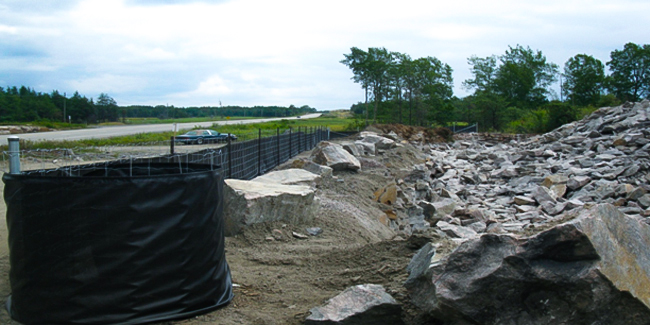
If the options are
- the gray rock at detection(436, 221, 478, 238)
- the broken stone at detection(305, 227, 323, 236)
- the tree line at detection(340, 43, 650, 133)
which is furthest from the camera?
the tree line at detection(340, 43, 650, 133)

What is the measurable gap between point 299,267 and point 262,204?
160 centimetres

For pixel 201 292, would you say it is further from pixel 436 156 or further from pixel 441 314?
pixel 436 156

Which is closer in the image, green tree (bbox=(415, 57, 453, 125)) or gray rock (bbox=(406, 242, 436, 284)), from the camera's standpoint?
gray rock (bbox=(406, 242, 436, 284))

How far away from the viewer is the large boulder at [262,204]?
6734 millimetres

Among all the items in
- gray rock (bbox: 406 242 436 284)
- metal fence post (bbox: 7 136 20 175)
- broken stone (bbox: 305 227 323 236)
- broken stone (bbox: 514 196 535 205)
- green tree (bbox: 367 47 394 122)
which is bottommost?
broken stone (bbox: 514 196 535 205)

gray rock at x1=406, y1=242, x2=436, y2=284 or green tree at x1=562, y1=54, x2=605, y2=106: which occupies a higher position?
green tree at x1=562, y1=54, x2=605, y2=106

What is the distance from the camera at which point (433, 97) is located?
71250 mm

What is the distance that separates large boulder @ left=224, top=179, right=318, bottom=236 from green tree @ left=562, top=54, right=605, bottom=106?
278 feet

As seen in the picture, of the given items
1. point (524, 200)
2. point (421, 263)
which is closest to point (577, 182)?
point (524, 200)

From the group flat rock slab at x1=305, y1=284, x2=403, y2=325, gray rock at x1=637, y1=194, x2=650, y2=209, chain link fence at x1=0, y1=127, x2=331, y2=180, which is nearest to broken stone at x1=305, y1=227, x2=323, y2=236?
chain link fence at x1=0, y1=127, x2=331, y2=180

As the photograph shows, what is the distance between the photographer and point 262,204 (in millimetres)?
6879

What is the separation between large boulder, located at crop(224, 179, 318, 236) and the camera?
22.1 ft

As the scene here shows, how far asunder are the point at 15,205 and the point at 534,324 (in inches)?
140

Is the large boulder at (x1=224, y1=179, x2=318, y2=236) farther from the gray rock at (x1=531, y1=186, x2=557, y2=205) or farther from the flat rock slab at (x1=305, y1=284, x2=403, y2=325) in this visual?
the gray rock at (x1=531, y1=186, x2=557, y2=205)
